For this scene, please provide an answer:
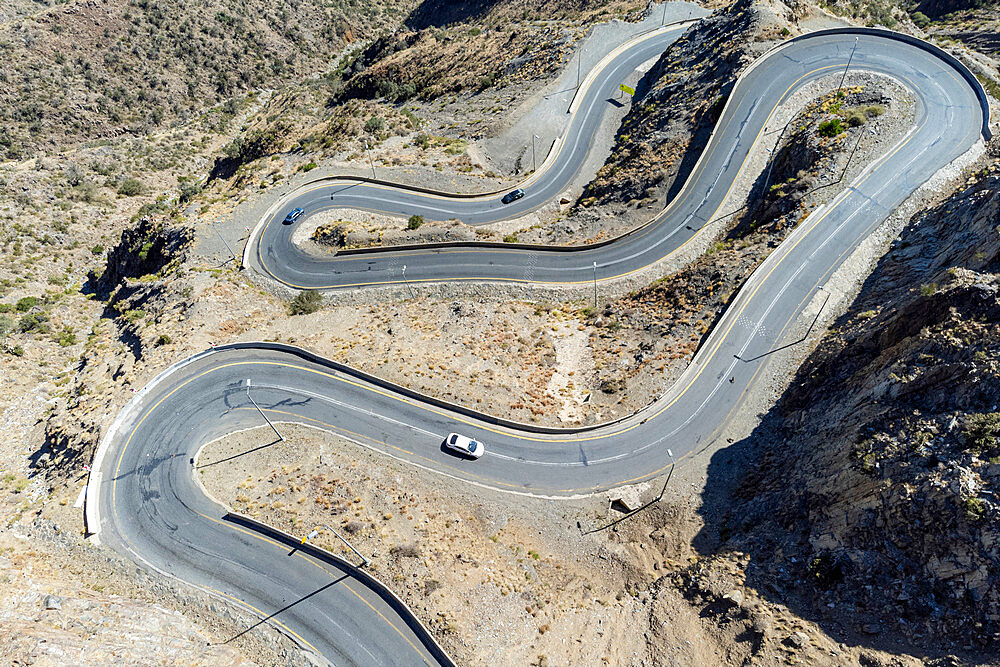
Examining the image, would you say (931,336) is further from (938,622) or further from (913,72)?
(913,72)

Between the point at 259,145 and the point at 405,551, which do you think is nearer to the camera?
the point at 405,551

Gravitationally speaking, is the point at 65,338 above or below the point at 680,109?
below

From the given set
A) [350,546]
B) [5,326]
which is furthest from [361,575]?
[5,326]

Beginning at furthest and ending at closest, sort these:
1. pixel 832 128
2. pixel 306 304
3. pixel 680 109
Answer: pixel 680 109, pixel 306 304, pixel 832 128

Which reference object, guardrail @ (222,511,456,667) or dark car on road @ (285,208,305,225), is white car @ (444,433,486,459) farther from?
dark car on road @ (285,208,305,225)

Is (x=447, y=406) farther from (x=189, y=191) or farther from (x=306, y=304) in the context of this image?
(x=189, y=191)

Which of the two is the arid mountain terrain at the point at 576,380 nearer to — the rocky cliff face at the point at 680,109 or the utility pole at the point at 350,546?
the rocky cliff face at the point at 680,109

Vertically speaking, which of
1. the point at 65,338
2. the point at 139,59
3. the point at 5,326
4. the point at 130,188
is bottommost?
the point at 5,326
